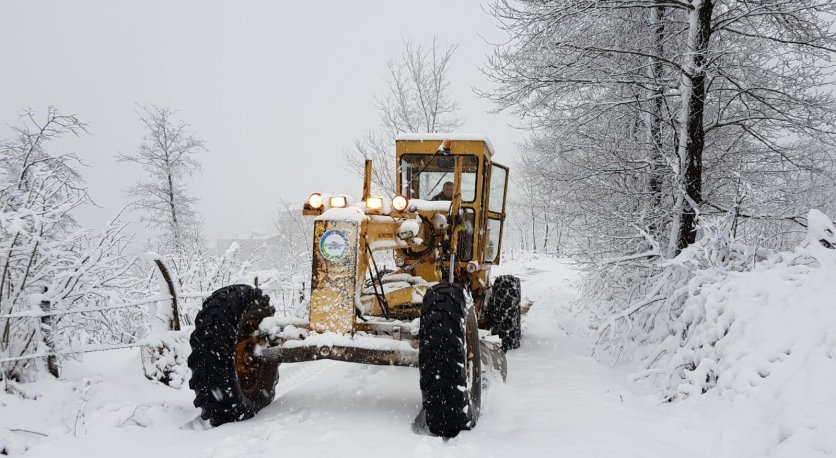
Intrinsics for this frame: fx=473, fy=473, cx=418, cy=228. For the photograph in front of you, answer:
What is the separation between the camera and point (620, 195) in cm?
757

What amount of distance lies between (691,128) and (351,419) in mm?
4619

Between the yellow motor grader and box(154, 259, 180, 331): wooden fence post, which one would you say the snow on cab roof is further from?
box(154, 259, 180, 331): wooden fence post

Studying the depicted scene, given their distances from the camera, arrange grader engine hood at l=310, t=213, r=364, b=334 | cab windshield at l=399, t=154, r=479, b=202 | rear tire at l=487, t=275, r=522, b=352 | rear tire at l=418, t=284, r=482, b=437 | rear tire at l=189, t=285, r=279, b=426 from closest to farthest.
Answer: rear tire at l=418, t=284, r=482, b=437, rear tire at l=189, t=285, r=279, b=426, grader engine hood at l=310, t=213, r=364, b=334, cab windshield at l=399, t=154, r=479, b=202, rear tire at l=487, t=275, r=522, b=352

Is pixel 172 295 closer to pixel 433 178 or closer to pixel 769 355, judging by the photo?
pixel 433 178

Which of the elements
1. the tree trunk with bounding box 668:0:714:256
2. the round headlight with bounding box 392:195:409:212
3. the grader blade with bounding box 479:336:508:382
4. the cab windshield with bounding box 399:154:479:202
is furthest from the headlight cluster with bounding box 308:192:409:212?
the tree trunk with bounding box 668:0:714:256

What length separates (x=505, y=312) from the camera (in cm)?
588

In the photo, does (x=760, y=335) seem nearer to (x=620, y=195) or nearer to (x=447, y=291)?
(x=447, y=291)

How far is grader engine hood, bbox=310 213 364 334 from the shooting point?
11.2ft

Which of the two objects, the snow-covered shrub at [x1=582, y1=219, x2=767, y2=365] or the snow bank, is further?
the snow-covered shrub at [x1=582, y1=219, x2=767, y2=365]

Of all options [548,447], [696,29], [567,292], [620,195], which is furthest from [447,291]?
[567,292]

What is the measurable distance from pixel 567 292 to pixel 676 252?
7006mm

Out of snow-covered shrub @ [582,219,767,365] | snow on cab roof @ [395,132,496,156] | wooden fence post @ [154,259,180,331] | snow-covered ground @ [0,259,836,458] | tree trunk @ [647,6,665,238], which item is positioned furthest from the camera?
tree trunk @ [647,6,665,238]

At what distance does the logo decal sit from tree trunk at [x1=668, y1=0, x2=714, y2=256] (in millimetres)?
3613

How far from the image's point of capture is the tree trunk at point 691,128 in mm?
4922
